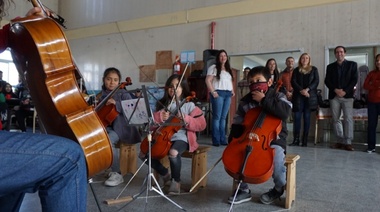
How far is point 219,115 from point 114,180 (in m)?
2.34

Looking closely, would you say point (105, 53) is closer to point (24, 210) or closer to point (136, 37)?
point (136, 37)

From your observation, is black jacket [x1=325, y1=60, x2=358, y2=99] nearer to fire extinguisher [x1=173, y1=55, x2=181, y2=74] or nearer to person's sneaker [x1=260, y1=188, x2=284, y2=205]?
person's sneaker [x1=260, y1=188, x2=284, y2=205]

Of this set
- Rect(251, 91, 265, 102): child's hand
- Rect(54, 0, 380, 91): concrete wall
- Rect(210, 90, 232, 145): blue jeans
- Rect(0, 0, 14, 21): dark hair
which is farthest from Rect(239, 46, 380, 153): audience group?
Rect(0, 0, 14, 21): dark hair

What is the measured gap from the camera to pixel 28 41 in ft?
3.74

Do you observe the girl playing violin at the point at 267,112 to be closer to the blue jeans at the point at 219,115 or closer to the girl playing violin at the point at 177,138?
the girl playing violin at the point at 177,138

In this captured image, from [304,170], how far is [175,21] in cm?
501

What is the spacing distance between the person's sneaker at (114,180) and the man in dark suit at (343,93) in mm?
3274

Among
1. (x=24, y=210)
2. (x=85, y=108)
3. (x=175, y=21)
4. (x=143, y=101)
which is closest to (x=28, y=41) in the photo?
(x=85, y=108)

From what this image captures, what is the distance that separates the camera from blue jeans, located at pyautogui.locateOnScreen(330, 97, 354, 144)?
14.1ft

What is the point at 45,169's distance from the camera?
2.09 ft

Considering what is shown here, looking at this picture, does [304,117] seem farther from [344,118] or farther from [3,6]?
[3,6]

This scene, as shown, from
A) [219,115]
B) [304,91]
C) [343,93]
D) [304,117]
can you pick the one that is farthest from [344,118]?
[219,115]

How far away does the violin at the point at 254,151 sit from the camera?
5.39 feet

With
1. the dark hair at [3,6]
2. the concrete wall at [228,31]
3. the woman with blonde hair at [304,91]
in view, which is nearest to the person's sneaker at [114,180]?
the dark hair at [3,6]
